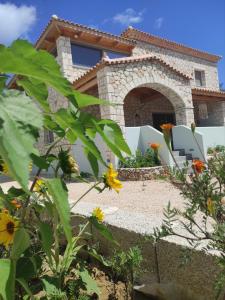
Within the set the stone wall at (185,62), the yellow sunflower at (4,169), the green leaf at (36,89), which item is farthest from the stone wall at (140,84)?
the green leaf at (36,89)

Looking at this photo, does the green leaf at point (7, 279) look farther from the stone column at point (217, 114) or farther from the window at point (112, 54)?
the stone column at point (217, 114)

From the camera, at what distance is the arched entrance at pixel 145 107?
536 inches

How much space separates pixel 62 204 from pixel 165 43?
16523 millimetres

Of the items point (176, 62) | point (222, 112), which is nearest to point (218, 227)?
point (222, 112)

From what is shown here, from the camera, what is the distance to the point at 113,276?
1.63 metres

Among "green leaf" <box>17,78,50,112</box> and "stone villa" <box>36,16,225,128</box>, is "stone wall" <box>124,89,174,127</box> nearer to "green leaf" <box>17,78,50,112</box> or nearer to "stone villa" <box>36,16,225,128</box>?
"stone villa" <box>36,16,225,128</box>

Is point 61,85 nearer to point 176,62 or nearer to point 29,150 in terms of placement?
point 29,150

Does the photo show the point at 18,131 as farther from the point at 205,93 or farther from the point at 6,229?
the point at 205,93

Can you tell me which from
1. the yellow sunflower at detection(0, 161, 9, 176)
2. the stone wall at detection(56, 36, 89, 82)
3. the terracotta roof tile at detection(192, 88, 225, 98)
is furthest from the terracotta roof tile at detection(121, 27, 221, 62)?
the yellow sunflower at detection(0, 161, 9, 176)

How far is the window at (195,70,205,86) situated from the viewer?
17594 mm

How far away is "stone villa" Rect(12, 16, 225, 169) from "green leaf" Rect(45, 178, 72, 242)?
22.4 feet

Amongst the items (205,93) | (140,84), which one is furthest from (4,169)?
(205,93)

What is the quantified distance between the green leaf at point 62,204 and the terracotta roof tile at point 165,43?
14.6 m

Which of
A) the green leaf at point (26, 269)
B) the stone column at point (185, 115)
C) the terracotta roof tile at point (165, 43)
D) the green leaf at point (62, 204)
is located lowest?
the green leaf at point (26, 269)
